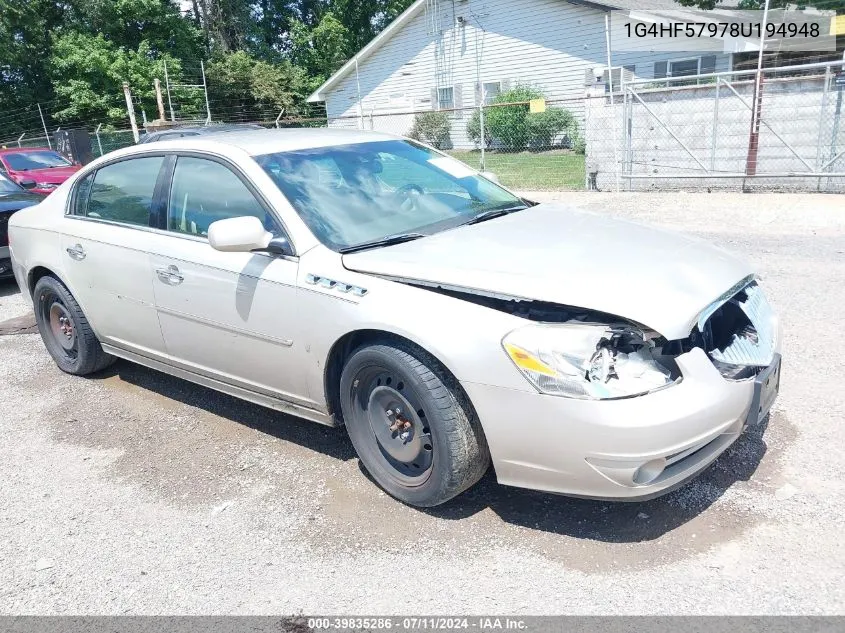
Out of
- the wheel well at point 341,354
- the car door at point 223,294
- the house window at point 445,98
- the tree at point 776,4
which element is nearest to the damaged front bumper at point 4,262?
the car door at point 223,294

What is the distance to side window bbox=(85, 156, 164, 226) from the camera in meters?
4.22

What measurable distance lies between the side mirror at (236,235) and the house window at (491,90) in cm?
2308

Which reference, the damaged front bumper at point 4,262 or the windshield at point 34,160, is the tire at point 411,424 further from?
the windshield at point 34,160

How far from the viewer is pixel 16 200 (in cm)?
809

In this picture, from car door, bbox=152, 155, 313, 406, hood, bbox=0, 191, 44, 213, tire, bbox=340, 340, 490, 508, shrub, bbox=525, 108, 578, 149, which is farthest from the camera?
shrub, bbox=525, 108, 578, 149

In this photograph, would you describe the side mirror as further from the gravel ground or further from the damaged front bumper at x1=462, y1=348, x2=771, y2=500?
the damaged front bumper at x1=462, y1=348, x2=771, y2=500

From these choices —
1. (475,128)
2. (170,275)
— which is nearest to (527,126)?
(475,128)

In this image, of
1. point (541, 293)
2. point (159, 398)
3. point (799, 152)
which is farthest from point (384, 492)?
point (799, 152)

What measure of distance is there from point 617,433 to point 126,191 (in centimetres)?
340

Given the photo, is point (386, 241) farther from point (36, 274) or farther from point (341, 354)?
point (36, 274)

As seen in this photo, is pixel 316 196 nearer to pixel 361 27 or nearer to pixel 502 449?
pixel 502 449

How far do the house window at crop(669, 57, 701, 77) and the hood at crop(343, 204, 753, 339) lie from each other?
65.6ft

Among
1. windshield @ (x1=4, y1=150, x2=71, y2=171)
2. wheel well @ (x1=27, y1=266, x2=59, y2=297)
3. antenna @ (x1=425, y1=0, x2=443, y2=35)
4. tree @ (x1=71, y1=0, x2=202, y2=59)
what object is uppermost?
tree @ (x1=71, y1=0, x2=202, y2=59)

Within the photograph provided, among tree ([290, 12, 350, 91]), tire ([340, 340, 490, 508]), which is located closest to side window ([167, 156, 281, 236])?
tire ([340, 340, 490, 508])
